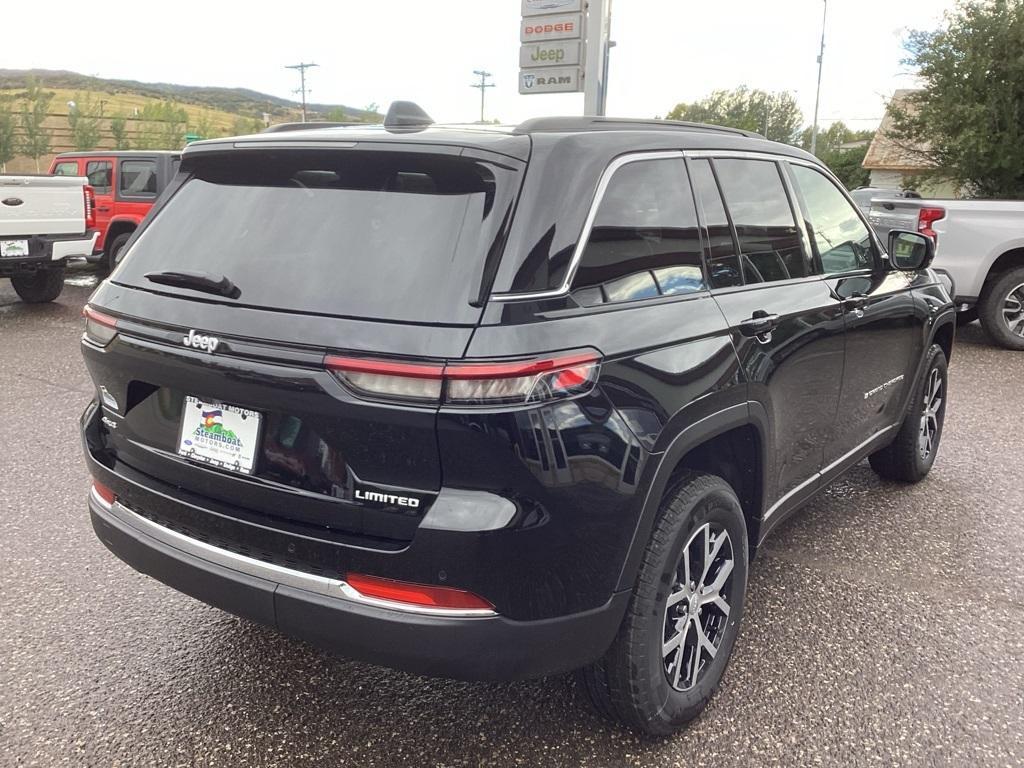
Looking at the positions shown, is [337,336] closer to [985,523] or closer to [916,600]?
[916,600]

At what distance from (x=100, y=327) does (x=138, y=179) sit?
11.7 metres

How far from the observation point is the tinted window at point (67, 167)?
543 inches

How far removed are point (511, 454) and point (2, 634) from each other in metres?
2.26

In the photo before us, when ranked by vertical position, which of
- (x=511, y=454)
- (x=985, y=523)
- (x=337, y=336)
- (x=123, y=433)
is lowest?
(x=985, y=523)

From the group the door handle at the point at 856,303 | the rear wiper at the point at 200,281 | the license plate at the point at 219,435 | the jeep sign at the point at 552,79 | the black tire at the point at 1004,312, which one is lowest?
the black tire at the point at 1004,312

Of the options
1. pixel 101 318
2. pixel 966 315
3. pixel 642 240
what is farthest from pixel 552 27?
pixel 101 318

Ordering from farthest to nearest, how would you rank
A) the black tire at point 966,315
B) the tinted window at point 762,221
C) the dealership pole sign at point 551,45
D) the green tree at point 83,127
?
the green tree at point 83,127 → the dealership pole sign at point 551,45 → the black tire at point 966,315 → the tinted window at point 762,221

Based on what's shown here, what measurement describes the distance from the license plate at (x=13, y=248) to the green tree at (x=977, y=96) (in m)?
14.0

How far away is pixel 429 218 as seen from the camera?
209 cm

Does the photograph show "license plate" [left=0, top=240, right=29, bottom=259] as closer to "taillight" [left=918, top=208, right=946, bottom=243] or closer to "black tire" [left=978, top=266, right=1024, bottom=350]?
"taillight" [left=918, top=208, right=946, bottom=243]

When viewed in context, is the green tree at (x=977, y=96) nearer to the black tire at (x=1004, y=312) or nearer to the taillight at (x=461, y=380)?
the black tire at (x=1004, y=312)

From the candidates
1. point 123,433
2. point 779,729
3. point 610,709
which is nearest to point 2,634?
point 123,433

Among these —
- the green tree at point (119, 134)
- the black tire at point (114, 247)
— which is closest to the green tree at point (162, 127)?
the green tree at point (119, 134)

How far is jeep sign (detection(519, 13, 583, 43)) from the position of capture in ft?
37.8
